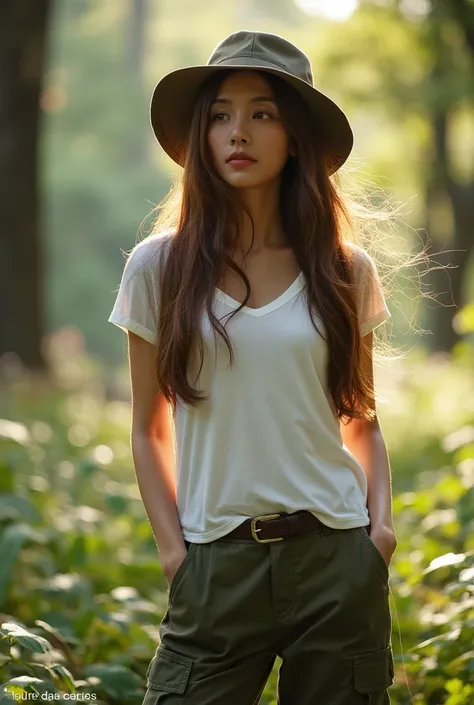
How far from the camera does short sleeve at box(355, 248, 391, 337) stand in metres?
3.24

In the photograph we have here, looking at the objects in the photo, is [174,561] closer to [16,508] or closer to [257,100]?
[257,100]

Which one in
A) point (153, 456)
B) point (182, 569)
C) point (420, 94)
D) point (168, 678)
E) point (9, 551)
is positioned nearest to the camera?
point (168, 678)

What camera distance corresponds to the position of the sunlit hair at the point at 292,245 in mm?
2988

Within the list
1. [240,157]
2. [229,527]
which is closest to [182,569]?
[229,527]

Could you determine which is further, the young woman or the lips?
the lips

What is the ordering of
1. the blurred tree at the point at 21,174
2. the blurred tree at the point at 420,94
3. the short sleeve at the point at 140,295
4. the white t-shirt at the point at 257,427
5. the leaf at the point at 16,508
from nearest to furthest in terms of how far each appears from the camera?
Answer: the white t-shirt at the point at 257,427 < the short sleeve at the point at 140,295 < the leaf at the point at 16,508 < the blurred tree at the point at 21,174 < the blurred tree at the point at 420,94

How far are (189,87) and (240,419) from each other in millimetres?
934

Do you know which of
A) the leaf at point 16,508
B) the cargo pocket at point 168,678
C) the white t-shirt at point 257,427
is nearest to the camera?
the cargo pocket at point 168,678

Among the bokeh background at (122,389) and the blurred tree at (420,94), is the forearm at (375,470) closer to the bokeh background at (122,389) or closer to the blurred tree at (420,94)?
the bokeh background at (122,389)

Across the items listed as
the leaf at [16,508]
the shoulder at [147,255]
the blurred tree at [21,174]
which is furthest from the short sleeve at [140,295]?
the blurred tree at [21,174]

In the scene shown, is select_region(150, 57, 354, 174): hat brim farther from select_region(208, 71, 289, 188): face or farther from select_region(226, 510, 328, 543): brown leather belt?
select_region(226, 510, 328, 543): brown leather belt

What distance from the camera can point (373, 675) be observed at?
9.65ft

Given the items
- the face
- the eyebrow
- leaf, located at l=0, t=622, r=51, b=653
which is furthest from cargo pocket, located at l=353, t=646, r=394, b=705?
the eyebrow

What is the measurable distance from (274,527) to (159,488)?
0.38 m
